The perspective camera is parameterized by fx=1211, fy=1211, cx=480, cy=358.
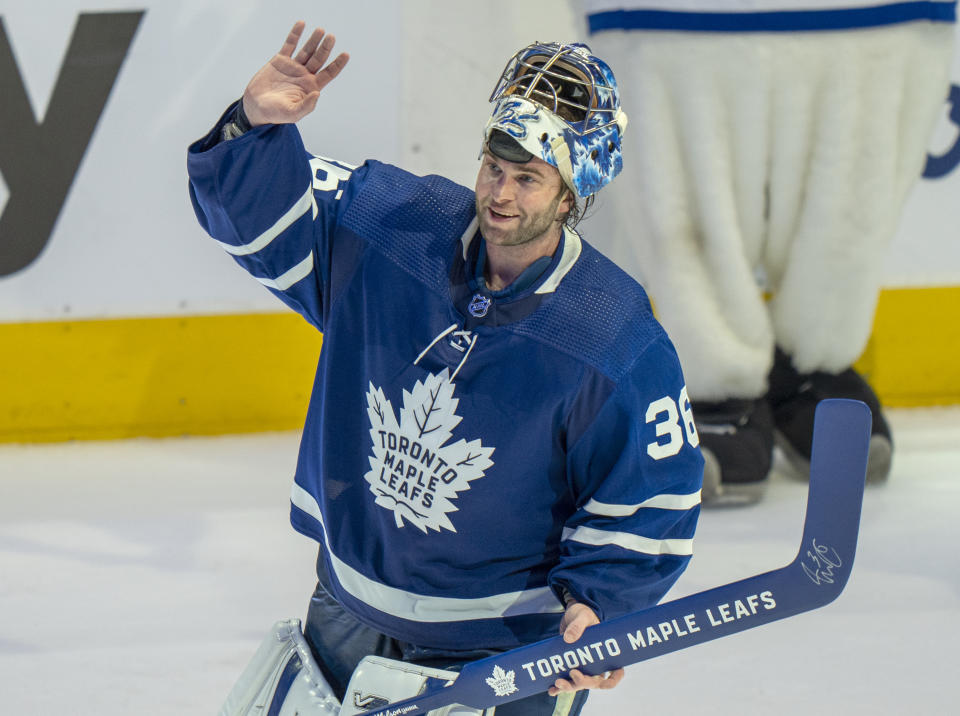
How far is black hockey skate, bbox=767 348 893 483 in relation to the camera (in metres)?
2.74

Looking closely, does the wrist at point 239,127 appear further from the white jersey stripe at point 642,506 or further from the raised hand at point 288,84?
the white jersey stripe at point 642,506

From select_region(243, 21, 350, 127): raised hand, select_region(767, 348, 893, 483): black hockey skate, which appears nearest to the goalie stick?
select_region(243, 21, 350, 127): raised hand

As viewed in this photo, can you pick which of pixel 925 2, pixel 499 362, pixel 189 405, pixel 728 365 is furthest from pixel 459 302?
pixel 189 405

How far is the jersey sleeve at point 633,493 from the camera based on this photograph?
1.31 meters

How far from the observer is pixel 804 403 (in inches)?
110

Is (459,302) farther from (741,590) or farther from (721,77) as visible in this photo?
(721,77)

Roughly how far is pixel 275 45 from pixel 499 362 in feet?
5.53

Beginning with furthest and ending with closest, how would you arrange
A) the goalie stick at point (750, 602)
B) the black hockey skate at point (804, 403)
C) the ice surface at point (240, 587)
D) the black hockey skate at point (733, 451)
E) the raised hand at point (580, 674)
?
the black hockey skate at point (804, 403)
the black hockey skate at point (733, 451)
the ice surface at point (240, 587)
the raised hand at point (580, 674)
the goalie stick at point (750, 602)

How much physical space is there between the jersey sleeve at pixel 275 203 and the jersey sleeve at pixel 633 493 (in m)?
0.38

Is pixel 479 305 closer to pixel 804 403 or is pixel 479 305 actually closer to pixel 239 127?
pixel 239 127

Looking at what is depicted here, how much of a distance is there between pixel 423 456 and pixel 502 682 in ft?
0.86

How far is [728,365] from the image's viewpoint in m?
2.56

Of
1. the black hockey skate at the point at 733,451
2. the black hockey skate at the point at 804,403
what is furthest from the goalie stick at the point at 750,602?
the black hockey skate at the point at 804,403

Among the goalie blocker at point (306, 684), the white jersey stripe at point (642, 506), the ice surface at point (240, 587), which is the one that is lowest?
the ice surface at point (240, 587)
